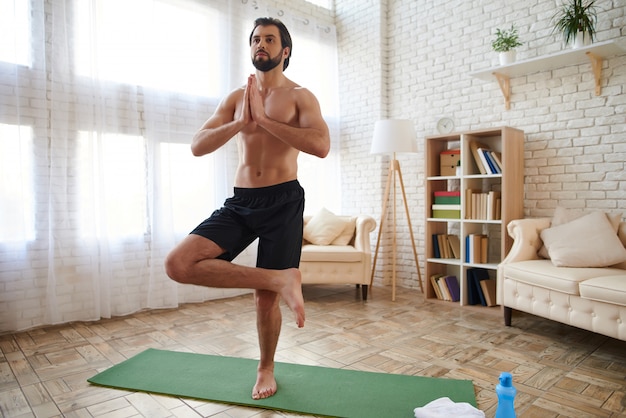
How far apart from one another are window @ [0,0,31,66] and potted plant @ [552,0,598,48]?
4235 mm

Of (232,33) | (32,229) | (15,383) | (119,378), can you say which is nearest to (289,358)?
(119,378)

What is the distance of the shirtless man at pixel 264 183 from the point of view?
1889 mm

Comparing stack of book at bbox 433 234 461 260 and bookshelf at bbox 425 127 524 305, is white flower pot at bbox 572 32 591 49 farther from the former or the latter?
stack of book at bbox 433 234 461 260

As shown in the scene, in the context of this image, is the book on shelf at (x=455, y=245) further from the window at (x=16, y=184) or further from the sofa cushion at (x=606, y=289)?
the window at (x=16, y=184)

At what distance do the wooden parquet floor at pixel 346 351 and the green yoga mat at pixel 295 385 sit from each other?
3.2 inches

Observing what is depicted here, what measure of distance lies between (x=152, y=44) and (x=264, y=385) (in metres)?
3.21

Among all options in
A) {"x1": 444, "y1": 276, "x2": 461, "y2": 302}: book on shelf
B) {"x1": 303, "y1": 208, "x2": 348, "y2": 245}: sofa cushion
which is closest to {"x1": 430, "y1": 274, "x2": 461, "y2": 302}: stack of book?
{"x1": 444, "y1": 276, "x2": 461, "y2": 302}: book on shelf

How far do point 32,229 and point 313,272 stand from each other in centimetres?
242

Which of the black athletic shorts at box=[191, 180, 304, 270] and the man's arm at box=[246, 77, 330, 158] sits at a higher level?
the man's arm at box=[246, 77, 330, 158]

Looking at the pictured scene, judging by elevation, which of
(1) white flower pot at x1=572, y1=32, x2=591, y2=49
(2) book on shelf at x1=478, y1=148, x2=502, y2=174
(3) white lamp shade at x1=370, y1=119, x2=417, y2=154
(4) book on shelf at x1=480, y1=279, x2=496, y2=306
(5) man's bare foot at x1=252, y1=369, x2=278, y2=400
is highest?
(1) white flower pot at x1=572, y1=32, x2=591, y2=49

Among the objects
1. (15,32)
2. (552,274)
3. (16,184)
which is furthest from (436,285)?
(15,32)

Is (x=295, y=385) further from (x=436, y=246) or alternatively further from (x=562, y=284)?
(x=436, y=246)

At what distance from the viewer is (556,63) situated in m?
3.71

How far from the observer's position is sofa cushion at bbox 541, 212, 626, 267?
308 centimetres
